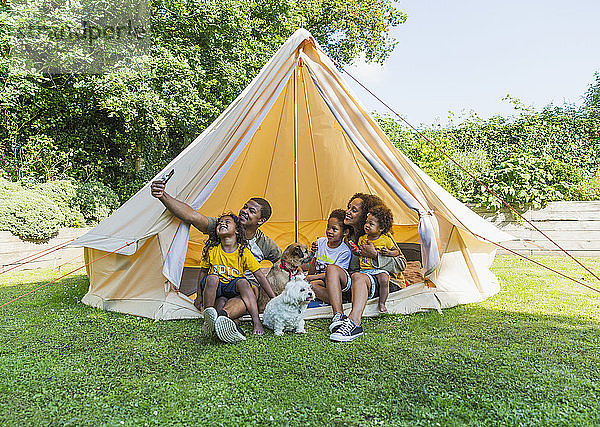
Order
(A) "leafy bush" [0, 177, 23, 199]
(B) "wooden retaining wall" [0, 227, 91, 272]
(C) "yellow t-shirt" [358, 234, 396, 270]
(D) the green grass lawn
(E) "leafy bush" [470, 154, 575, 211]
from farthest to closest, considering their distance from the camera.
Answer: (E) "leafy bush" [470, 154, 575, 211], (A) "leafy bush" [0, 177, 23, 199], (B) "wooden retaining wall" [0, 227, 91, 272], (C) "yellow t-shirt" [358, 234, 396, 270], (D) the green grass lawn

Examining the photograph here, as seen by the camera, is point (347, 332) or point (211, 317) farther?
point (347, 332)

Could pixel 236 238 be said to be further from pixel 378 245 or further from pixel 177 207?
pixel 378 245

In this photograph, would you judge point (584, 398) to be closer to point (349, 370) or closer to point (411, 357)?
point (411, 357)

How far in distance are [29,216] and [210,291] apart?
4.04 metres

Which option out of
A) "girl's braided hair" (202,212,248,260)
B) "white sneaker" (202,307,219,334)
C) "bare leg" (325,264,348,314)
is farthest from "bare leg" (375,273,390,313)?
"white sneaker" (202,307,219,334)

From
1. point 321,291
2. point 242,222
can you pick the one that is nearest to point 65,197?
point 242,222

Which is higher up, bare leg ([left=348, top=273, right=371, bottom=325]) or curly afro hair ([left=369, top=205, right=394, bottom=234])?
curly afro hair ([left=369, top=205, right=394, bottom=234])

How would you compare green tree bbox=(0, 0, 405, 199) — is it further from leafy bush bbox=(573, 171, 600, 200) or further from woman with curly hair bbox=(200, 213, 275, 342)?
leafy bush bbox=(573, 171, 600, 200)

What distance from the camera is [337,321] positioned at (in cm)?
292

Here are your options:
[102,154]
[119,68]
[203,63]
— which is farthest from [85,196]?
[203,63]

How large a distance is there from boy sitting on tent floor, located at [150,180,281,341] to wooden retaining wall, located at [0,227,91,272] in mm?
2877

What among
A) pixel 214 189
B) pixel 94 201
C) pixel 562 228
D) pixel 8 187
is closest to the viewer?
pixel 214 189

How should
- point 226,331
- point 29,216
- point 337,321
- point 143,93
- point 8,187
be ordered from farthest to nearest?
point 143,93
point 8,187
point 29,216
point 337,321
point 226,331

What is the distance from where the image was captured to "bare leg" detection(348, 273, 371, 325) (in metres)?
2.99
